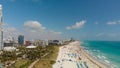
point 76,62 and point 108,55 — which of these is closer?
point 76,62

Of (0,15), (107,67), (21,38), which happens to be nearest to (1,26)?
(0,15)

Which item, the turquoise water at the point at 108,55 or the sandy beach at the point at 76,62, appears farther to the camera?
the turquoise water at the point at 108,55

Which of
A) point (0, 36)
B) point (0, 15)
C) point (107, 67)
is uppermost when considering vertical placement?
point (0, 15)

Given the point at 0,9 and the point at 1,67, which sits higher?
the point at 0,9

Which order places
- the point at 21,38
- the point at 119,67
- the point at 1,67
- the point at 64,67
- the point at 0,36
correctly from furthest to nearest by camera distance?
the point at 21,38 → the point at 0,36 → the point at 119,67 → the point at 64,67 → the point at 1,67

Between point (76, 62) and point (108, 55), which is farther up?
point (108, 55)

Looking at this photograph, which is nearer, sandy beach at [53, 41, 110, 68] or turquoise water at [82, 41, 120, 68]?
sandy beach at [53, 41, 110, 68]

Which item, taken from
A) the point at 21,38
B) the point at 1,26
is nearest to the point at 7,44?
the point at 21,38

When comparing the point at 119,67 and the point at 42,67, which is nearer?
the point at 42,67

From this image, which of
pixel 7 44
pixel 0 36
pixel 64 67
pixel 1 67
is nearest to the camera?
pixel 1 67

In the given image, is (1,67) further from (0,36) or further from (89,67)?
(0,36)

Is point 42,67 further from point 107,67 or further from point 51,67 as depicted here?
point 107,67
